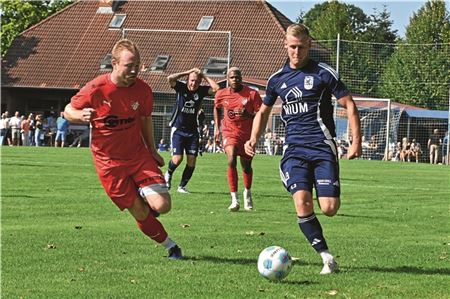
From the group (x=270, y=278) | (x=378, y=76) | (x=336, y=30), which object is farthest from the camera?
(x=336, y=30)

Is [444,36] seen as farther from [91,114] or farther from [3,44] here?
[91,114]

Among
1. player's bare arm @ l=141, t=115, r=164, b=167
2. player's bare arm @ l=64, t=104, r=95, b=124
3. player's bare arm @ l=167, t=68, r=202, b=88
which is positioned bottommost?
player's bare arm @ l=141, t=115, r=164, b=167

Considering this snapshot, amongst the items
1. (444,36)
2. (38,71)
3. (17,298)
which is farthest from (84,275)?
(444,36)

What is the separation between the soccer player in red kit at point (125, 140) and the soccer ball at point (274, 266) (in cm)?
128

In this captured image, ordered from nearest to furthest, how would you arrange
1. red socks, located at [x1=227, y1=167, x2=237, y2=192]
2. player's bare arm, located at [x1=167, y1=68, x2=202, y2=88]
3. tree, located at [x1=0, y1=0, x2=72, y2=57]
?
red socks, located at [x1=227, y1=167, x2=237, y2=192]
player's bare arm, located at [x1=167, y1=68, x2=202, y2=88]
tree, located at [x1=0, y1=0, x2=72, y2=57]

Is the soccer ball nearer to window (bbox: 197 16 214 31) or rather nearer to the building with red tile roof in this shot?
the building with red tile roof

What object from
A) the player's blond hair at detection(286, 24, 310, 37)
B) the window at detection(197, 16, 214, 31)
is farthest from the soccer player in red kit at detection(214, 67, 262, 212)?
the window at detection(197, 16, 214, 31)

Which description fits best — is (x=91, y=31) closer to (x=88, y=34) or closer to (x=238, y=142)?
(x=88, y=34)

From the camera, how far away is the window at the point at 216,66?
50.0m

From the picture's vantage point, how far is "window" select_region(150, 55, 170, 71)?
52.0 m

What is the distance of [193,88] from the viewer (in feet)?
60.2

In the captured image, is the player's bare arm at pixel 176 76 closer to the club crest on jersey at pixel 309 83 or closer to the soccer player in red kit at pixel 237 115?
the soccer player in red kit at pixel 237 115

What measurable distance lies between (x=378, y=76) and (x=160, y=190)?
35.9 m

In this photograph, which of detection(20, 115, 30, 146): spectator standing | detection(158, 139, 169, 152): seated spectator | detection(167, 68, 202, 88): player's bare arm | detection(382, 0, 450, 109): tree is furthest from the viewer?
detection(20, 115, 30, 146): spectator standing
